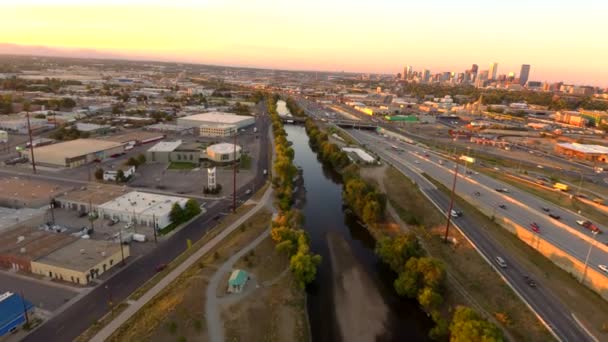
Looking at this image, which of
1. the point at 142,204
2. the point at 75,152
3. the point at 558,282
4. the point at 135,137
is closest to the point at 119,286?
the point at 142,204

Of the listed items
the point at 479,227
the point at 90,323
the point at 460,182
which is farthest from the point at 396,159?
the point at 90,323

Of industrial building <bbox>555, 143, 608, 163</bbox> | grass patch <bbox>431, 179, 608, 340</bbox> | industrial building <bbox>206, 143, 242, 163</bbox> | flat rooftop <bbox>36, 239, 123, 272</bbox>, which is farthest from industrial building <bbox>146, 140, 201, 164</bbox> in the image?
industrial building <bbox>555, 143, 608, 163</bbox>

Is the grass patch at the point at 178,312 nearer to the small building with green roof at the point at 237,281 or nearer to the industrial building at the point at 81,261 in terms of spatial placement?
the small building with green roof at the point at 237,281

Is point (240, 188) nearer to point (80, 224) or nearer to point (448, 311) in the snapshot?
point (80, 224)

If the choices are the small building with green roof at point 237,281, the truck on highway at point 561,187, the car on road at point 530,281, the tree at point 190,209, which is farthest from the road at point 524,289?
the tree at point 190,209

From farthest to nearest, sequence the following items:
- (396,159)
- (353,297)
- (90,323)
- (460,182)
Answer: (396,159), (460,182), (353,297), (90,323)

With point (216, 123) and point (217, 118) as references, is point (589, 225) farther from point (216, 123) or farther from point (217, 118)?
point (217, 118)

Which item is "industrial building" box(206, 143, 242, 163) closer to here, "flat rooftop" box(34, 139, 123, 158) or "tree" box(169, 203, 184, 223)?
"flat rooftop" box(34, 139, 123, 158)
